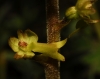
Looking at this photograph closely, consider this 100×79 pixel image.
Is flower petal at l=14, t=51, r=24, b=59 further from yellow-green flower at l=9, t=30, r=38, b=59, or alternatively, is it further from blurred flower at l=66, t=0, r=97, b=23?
blurred flower at l=66, t=0, r=97, b=23

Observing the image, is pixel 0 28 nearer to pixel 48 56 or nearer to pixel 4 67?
pixel 4 67

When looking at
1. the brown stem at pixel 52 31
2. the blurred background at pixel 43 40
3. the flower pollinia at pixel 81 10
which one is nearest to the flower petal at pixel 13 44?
the brown stem at pixel 52 31

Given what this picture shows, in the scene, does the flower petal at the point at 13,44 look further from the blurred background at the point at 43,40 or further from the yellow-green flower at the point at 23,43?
the blurred background at the point at 43,40

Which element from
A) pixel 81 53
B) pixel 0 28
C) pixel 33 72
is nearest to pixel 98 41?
pixel 81 53

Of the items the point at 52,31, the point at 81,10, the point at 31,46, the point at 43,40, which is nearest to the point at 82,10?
the point at 81,10

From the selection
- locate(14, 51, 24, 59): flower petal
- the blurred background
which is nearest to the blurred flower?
locate(14, 51, 24, 59): flower petal

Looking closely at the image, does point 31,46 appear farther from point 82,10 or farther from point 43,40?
point 43,40
